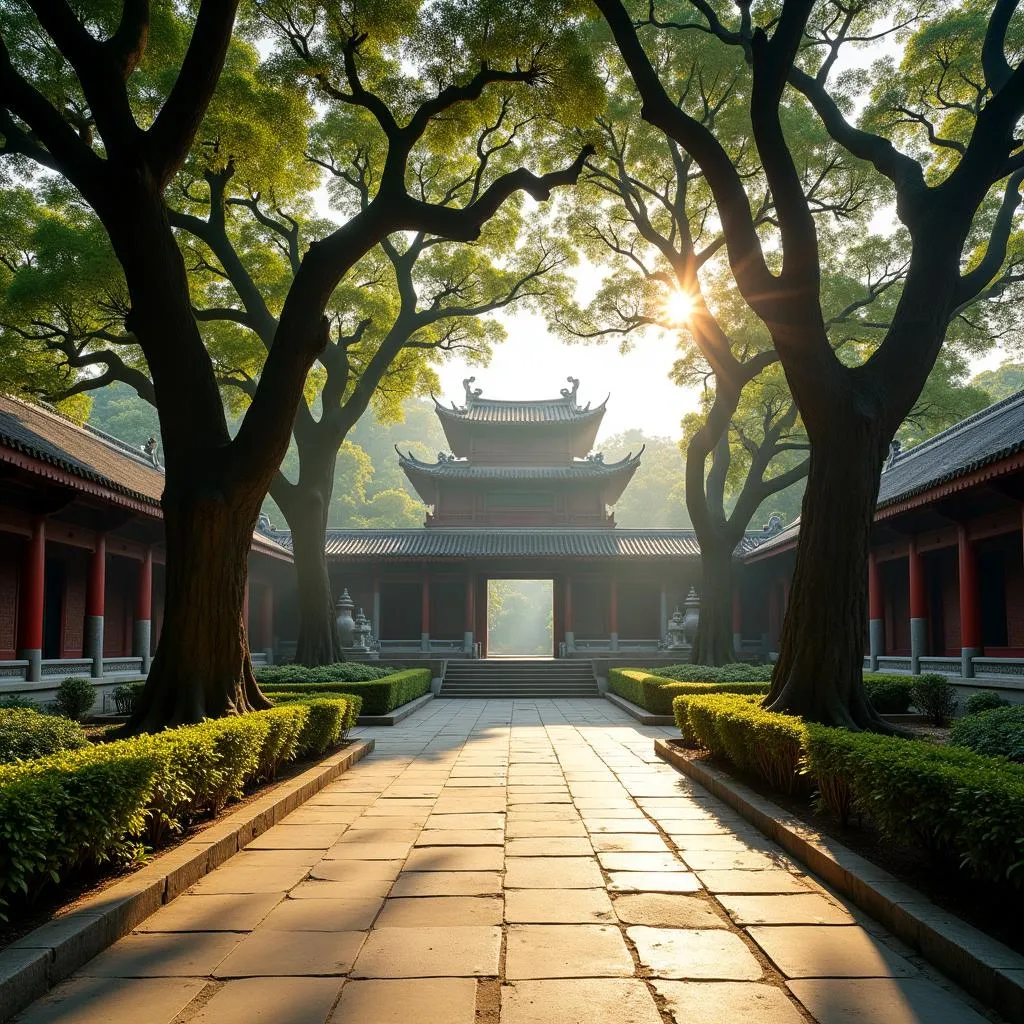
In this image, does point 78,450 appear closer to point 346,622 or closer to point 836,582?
point 346,622

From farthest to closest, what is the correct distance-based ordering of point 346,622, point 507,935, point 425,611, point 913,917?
point 425,611 → point 346,622 → point 507,935 → point 913,917

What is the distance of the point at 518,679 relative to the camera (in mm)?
22062

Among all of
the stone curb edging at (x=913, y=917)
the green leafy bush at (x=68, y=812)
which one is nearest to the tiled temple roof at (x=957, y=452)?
the stone curb edging at (x=913, y=917)

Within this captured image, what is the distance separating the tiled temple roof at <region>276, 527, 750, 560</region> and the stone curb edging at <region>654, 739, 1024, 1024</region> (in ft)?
66.1

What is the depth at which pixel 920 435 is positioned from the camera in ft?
115

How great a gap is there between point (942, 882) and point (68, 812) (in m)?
3.94

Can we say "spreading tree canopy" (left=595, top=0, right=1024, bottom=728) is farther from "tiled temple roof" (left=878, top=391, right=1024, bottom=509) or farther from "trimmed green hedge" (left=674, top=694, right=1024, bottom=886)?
"tiled temple roof" (left=878, top=391, right=1024, bottom=509)

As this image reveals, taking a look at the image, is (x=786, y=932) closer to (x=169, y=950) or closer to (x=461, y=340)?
(x=169, y=950)

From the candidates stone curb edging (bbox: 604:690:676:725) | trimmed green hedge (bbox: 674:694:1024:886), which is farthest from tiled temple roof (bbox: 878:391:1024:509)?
trimmed green hedge (bbox: 674:694:1024:886)

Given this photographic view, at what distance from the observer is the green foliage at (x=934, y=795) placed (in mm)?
3582

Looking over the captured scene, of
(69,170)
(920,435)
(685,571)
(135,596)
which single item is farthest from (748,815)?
(920,435)

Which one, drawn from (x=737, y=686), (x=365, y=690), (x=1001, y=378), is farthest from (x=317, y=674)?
(x=1001, y=378)

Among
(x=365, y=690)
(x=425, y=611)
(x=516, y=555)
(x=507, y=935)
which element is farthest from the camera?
(x=425, y=611)

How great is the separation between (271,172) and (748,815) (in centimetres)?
1074
